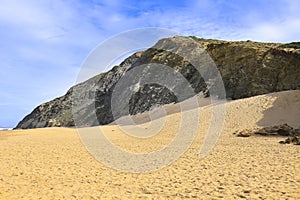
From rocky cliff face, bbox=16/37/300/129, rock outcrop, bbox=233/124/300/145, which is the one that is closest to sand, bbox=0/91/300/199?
rock outcrop, bbox=233/124/300/145

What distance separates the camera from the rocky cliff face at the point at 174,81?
2653 cm

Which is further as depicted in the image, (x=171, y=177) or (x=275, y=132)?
(x=275, y=132)

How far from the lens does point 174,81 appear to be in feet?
130

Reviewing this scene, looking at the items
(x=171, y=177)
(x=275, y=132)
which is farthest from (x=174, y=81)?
(x=171, y=177)

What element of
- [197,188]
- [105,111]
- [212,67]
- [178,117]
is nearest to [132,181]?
[197,188]

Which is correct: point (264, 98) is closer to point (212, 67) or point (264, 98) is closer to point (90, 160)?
point (212, 67)

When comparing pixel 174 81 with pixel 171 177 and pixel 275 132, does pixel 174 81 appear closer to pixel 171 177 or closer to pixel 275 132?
pixel 275 132

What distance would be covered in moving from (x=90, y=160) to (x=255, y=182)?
A: 6.66 metres

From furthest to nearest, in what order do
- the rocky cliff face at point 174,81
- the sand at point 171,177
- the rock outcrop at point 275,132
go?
the rocky cliff face at point 174,81
the rock outcrop at point 275,132
the sand at point 171,177

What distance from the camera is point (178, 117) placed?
81.3 ft

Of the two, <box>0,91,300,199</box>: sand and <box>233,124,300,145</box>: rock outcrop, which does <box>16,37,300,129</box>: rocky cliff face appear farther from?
<box>0,91,300,199</box>: sand

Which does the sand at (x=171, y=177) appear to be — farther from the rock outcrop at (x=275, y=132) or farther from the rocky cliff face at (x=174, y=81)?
the rocky cliff face at (x=174, y=81)

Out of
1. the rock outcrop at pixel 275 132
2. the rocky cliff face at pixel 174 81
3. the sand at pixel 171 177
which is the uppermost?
the rocky cliff face at pixel 174 81

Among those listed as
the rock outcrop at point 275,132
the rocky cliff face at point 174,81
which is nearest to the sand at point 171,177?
the rock outcrop at point 275,132
